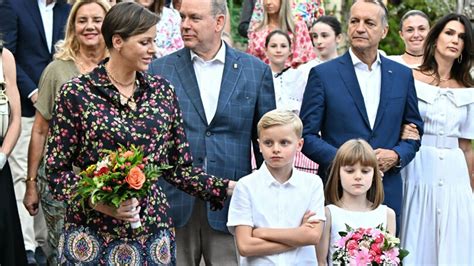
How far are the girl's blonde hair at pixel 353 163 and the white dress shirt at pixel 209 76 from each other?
0.96 m

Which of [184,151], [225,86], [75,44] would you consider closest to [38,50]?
[75,44]

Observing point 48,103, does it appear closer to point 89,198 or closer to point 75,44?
point 75,44

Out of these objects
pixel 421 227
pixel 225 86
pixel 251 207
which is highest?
pixel 225 86

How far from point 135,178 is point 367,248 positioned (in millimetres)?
1790

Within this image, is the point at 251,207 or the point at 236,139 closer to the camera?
the point at 251,207

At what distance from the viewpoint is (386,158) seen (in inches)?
319

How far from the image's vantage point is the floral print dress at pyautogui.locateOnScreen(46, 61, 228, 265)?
6473 mm

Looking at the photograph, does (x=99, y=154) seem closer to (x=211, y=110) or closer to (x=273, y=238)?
(x=273, y=238)

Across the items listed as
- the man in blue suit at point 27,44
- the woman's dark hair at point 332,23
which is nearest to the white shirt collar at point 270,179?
the man in blue suit at point 27,44

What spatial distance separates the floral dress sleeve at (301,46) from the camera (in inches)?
471

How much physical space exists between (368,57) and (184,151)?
201cm

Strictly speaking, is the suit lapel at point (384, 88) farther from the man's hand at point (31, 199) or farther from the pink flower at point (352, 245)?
the man's hand at point (31, 199)

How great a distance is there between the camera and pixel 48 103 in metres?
8.23

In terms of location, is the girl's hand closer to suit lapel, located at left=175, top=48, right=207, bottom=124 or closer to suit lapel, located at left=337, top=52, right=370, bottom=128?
suit lapel, located at left=337, top=52, right=370, bottom=128
